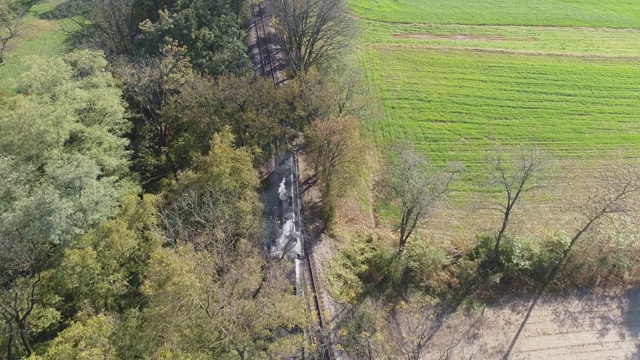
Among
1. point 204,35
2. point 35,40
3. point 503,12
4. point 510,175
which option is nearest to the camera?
point 510,175

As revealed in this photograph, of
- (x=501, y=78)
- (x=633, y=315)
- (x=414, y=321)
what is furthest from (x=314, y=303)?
(x=501, y=78)

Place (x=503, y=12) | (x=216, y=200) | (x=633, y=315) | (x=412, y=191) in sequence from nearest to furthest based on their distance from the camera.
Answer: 1. (x=216, y=200)
2. (x=412, y=191)
3. (x=633, y=315)
4. (x=503, y=12)

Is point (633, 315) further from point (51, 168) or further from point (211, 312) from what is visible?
point (51, 168)

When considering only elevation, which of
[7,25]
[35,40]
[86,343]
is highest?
[7,25]

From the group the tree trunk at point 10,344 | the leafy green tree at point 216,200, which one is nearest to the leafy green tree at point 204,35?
the leafy green tree at point 216,200

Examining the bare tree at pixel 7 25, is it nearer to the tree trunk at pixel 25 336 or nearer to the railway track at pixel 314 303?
the tree trunk at pixel 25 336

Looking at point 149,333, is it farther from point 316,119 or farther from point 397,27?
point 397,27

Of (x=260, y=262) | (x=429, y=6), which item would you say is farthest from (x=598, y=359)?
(x=429, y=6)

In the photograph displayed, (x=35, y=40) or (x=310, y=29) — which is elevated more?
(x=35, y=40)
